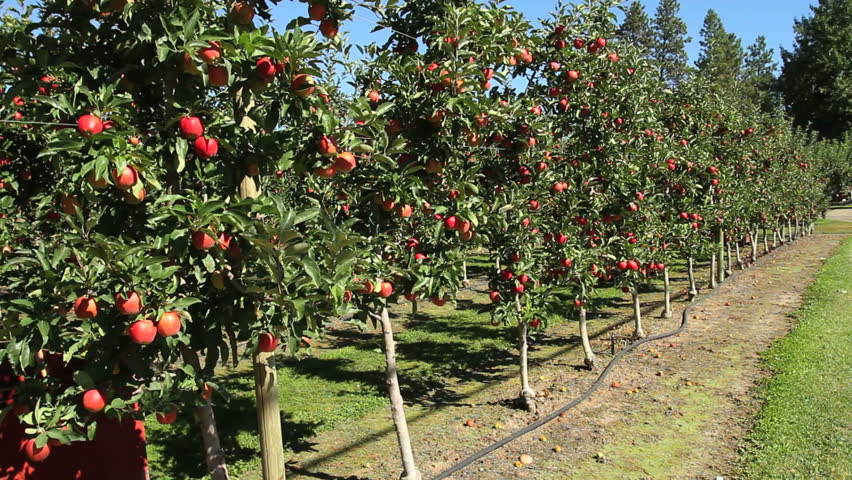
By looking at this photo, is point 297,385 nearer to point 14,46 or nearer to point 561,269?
point 561,269

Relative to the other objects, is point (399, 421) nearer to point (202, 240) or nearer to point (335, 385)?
point (202, 240)

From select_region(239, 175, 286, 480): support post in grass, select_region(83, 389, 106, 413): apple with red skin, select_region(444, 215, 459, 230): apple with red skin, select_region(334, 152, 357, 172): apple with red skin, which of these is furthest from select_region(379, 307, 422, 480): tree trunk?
select_region(83, 389, 106, 413): apple with red skin

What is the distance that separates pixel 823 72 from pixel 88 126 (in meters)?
54.1

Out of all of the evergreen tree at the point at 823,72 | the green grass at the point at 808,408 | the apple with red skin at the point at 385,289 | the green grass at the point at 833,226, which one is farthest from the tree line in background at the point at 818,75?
the apple with red skin at the point at 385,289

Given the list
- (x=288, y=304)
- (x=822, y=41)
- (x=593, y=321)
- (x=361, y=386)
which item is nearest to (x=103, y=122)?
(x=288, y=304)

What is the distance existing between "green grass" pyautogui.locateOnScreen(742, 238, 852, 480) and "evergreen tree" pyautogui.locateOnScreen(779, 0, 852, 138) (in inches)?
1596

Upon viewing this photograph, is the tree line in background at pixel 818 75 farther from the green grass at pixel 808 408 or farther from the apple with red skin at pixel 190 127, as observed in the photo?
the apple with red skin at pixel 190 127

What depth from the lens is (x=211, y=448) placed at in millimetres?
3502

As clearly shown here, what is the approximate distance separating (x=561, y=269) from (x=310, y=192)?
11.8 feet

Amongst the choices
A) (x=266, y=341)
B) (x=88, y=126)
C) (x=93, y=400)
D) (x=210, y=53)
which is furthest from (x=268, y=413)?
(x=210, y=53)

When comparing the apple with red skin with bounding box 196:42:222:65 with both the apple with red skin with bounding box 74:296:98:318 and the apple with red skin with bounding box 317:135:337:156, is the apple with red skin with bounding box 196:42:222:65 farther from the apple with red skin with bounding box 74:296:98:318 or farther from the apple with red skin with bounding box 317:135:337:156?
the apple with red skin with bounding box 74:296:98:318

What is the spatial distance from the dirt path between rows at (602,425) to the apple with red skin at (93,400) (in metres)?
3.01

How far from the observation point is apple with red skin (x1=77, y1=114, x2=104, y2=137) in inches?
86.5

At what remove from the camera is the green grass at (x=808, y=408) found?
15.9 feet
